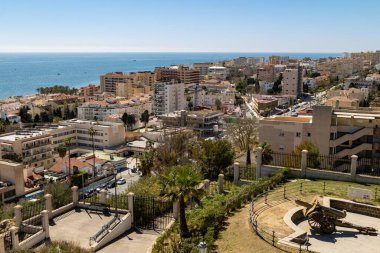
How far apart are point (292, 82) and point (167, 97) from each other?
164 feet

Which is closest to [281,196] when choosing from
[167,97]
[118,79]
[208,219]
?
[208,219]

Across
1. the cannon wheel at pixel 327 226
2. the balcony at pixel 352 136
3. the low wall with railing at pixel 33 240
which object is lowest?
the low wall with railing at pixel 33 240

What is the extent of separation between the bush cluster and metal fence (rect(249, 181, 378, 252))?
54cm

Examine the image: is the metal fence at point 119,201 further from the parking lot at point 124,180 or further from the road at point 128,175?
the road at point 128,175

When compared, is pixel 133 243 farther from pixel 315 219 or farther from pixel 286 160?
pixel 286 160

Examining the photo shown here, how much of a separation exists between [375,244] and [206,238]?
6185 millimetres

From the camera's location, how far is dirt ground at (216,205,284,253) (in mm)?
14555

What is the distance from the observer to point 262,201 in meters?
19.4

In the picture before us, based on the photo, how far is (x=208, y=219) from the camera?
16750 mm

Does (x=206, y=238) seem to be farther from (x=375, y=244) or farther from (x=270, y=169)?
(x=270, y=169)

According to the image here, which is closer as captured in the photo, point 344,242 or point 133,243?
point 344,242

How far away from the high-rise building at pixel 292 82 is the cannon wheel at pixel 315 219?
123961 mm

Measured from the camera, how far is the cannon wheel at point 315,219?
15.4 metres

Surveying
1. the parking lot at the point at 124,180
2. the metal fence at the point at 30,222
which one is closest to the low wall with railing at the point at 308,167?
the metal fence at the point at 30,222
